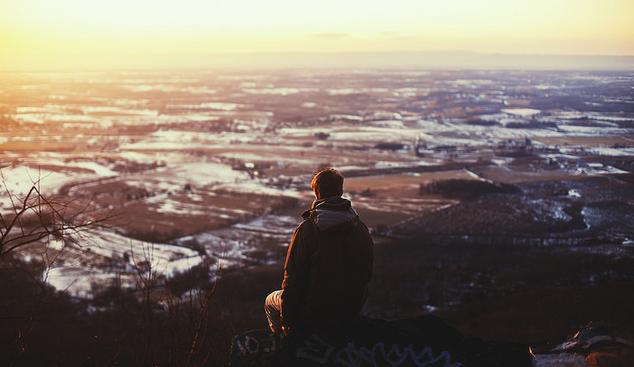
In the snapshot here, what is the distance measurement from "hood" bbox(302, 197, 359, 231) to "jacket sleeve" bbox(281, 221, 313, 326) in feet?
0.27

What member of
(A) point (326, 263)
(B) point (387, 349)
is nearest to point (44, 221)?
(A) point (326, 263)

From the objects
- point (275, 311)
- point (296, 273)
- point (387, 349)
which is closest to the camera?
point (296, 273)

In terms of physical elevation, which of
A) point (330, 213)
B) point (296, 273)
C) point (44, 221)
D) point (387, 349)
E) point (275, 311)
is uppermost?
point (330, 213)

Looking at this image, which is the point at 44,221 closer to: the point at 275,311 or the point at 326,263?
the point at 275,311

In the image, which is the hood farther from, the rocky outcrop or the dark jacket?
the rocky outcrop

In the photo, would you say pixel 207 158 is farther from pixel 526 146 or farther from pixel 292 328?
pixel 292 328

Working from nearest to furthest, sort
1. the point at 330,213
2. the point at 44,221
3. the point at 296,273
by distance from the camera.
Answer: the point at 330,213 → the point at 296,273 → the point at 44,221

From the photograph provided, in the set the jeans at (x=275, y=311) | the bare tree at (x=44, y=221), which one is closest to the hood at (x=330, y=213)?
the jeans at (x=275, y=311)

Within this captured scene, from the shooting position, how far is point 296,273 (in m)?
4.38

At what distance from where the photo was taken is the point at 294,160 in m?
56.6

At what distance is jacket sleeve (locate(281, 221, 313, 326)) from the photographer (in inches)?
169

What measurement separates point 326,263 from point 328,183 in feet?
1.85

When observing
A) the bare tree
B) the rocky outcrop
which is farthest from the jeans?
the bare tree

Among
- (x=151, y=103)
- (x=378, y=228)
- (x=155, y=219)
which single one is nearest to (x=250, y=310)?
(x=378, y=228)
